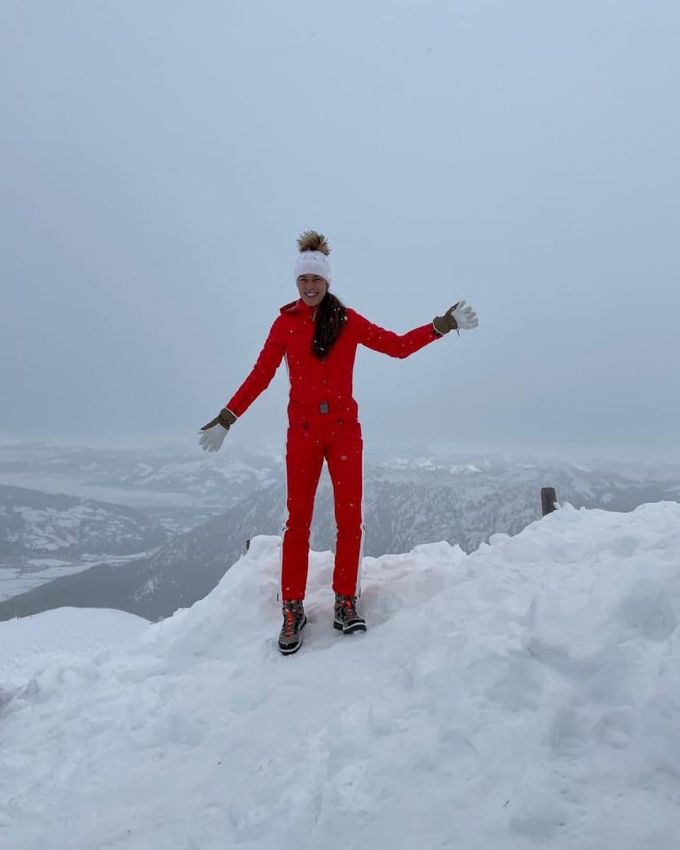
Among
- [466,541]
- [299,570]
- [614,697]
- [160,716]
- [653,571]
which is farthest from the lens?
[466,541]

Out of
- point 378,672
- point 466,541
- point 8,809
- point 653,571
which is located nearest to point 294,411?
point 378,672

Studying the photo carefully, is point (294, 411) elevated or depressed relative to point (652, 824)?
elevated

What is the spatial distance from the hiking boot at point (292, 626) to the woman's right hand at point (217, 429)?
193 cm

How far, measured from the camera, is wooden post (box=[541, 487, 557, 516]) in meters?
7.37

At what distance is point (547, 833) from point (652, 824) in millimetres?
456

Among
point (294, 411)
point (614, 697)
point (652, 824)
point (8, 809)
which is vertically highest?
point (294, 411)

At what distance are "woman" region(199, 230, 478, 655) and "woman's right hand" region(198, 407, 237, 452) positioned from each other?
1cm

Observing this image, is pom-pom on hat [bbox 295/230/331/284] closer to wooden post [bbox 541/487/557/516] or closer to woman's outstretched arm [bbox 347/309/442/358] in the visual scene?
woman's outstretched arm [bbox 347/309/442/358]

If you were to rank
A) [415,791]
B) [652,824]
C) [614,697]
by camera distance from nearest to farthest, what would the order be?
[652,824] < [415,791] < [614,697]

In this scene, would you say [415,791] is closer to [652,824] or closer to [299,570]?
[652,824]

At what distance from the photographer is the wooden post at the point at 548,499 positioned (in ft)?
24.2

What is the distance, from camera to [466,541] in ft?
607

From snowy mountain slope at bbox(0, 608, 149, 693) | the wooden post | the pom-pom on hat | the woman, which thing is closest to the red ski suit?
the woman

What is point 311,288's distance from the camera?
5.41 metres
